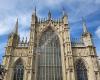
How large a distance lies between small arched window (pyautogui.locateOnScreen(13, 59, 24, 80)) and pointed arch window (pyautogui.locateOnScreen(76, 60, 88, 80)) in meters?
8.95

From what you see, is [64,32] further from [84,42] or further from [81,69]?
[81,69]

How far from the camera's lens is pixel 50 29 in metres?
34.0

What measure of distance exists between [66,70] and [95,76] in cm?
452

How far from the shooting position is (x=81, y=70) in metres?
29.5

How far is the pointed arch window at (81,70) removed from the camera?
28781mm

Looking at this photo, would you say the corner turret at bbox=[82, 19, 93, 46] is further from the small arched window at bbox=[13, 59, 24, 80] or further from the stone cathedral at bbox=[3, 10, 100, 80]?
the small arched window at bbox=[13, 59, 24, 80]

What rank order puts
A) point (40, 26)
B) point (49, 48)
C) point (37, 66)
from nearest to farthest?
point (37, 66), point (49, 48), point (40, 26)

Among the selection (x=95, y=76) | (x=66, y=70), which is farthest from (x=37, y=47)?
(x=95, y=76)

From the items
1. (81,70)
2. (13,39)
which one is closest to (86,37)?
(81,70)

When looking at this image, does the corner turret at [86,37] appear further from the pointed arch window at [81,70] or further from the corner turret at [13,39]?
the corner turret at [13,39]

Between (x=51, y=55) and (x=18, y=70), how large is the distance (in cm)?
594

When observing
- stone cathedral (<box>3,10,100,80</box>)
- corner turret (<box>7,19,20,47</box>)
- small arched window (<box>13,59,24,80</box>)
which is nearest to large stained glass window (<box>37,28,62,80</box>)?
stone cathedral (<box>3,10,100,80</box>)

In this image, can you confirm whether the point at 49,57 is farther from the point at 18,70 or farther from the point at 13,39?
Answer: the point at 13,39

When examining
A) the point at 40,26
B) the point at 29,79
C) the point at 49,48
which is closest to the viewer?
the point at 29,79
